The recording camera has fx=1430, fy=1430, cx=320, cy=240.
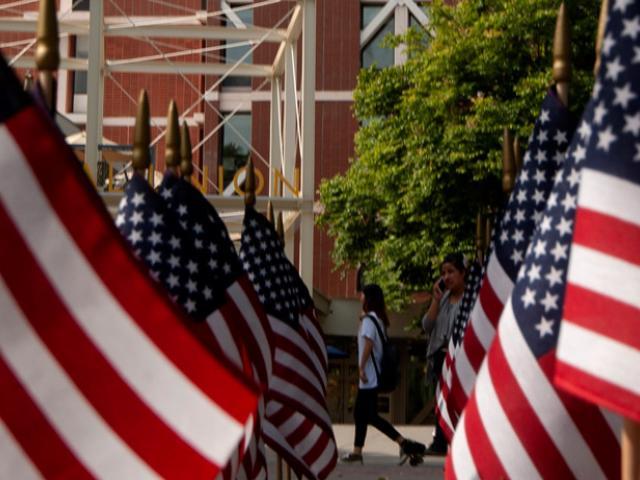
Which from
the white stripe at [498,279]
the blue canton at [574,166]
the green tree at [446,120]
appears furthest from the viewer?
the green tree at [446,120]

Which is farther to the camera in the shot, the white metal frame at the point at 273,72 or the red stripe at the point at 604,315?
the white metal frame at the point at 273,72

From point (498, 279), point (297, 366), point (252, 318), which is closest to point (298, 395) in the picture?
point (297, 366)

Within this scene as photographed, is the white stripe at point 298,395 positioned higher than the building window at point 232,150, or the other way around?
the building window at point 232,150

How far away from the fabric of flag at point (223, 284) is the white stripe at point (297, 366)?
161 cm

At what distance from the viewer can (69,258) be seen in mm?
4582

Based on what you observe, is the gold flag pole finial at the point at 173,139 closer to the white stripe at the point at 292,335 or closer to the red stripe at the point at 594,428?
the red stripe at the point at 594,428

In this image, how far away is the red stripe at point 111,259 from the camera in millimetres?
4578

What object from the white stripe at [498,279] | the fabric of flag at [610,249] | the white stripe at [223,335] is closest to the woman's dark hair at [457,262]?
the white stripe at [498,279]

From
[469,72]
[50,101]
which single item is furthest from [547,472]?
[469,72]

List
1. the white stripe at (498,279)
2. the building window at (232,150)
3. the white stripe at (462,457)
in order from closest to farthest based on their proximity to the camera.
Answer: the white stripe at (462,457)
the white stripe at (498,279)
the building window at (232,150)

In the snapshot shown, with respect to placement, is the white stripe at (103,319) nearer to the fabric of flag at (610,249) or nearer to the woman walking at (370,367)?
the fabric of flag at (610,249)

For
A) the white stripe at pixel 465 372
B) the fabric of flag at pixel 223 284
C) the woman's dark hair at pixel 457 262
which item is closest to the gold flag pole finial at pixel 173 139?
the fabric of flag at pixel 223 284

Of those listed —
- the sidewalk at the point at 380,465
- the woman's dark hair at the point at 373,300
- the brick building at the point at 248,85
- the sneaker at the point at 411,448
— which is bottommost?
the sidewalk at the point at 380,465

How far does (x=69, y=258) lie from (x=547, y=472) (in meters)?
1.79
